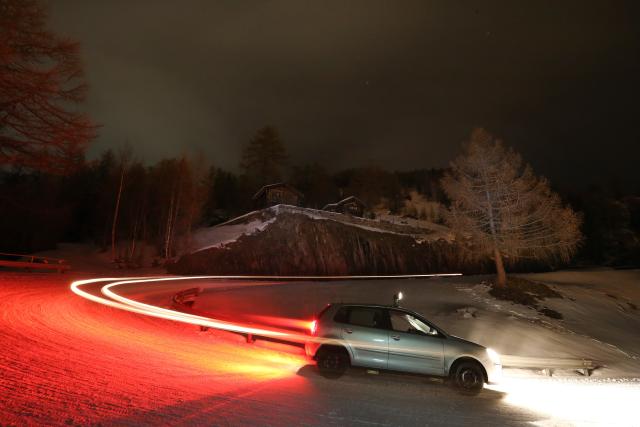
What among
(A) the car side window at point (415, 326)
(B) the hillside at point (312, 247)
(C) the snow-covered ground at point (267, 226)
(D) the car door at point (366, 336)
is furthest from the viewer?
(C) the snow-covered ground at point (267, 226)

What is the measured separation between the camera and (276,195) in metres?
60.0

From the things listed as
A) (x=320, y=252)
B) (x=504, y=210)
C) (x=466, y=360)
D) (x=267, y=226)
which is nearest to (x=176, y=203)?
(x=267, y=226)

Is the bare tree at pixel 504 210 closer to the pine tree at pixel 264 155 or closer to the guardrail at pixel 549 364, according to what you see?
the guardrail at pixel 549 364

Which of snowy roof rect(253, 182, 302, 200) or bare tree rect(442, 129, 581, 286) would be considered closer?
bare tree rect(442, 129, 581, 286)

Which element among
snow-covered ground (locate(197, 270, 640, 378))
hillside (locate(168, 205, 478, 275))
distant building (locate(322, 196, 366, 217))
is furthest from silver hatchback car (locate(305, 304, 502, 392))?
distant building (locate(322, 196, 366, 217))

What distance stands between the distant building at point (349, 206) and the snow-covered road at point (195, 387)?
56.4 meters

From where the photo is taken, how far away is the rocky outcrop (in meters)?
41.2

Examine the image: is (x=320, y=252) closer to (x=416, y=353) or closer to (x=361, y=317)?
(x=361, y=317)

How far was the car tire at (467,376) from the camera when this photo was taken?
809 centimetres

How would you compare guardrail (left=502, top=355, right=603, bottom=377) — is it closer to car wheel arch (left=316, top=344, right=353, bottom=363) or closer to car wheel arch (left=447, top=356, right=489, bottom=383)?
car wheel arch (left=447, top=356, right=489, bottom=383)

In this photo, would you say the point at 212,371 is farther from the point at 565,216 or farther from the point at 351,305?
the point at 565,216

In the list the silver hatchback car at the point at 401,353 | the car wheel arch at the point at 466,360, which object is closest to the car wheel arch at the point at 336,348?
the silver hatchback car at the point at 401,353

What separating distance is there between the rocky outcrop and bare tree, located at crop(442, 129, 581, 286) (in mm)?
12451

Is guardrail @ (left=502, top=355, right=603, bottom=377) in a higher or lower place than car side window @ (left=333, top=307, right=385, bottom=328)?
lower
